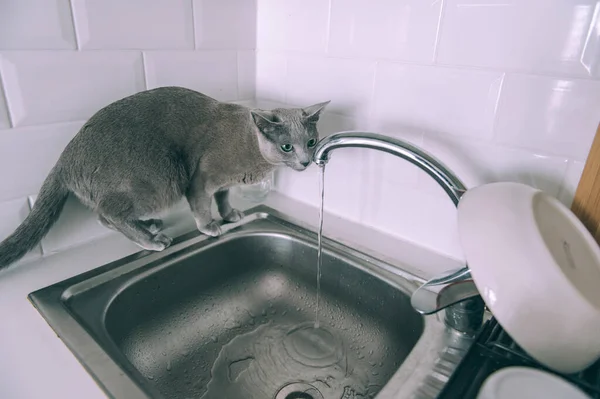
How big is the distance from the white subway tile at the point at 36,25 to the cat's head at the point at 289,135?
1.12ft

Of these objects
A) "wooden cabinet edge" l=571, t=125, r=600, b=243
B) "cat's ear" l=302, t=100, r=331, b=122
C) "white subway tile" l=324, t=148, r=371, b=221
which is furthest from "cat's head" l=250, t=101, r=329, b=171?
"wooden cabinet edge" l=571, t=125, r=600, b=243

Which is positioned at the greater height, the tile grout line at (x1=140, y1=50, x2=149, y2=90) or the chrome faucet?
the tile grout line at (x1=140, y1=50, x2=149, y2=90)

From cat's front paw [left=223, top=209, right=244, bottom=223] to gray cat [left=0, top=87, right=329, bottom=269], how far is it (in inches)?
2.3

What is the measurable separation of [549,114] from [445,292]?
1.02 feet

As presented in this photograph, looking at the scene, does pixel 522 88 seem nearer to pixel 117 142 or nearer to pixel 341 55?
pixel 341 55

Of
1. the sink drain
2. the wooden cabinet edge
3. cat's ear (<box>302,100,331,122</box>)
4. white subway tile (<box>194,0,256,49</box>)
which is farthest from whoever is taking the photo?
white subway tile (<box>194,0,256,49</box>)

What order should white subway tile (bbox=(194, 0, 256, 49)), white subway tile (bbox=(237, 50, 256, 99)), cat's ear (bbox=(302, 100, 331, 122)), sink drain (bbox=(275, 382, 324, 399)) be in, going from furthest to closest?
white subway tile (bbox=(237, 50, 256, 99))
white subway tile (bbox=(194, 0, 256, 49))
cat's ear (bbox=(302, 100, 331, 122))
sink drain (bbox=(275, 382, 324, 399))

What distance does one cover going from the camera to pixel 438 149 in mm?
694

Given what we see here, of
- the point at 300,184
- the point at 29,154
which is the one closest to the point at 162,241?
the point at 29,154

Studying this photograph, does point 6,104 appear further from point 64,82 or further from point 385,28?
point 385,28

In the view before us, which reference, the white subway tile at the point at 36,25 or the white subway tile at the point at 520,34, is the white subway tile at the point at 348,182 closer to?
the white subway tile at the point at 520,34

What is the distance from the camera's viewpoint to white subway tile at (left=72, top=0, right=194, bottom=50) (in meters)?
0.66

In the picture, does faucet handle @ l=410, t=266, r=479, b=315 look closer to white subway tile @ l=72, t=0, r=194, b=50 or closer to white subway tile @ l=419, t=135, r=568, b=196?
white subway tile @ l=419, t=135, r=568, b=196

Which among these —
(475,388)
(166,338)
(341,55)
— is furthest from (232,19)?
(475,388)
